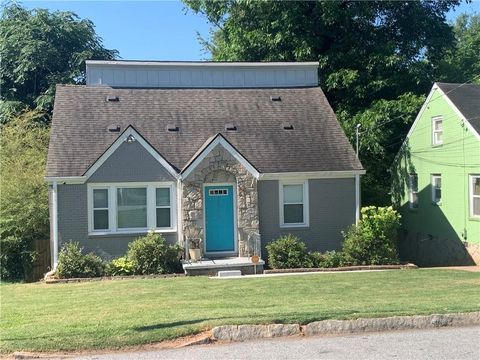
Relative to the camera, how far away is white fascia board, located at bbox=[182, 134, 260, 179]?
17.4m

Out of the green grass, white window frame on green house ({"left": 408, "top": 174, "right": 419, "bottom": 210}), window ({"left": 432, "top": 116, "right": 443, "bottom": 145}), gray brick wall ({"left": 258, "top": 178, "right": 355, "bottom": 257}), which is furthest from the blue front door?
white window frame on green house ({"left": 408, "top": 174, "right": 419, "bottom": 210})

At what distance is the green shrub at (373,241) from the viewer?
17.5 m

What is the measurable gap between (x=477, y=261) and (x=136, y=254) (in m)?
12.1

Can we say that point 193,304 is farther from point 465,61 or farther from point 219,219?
point 465,61

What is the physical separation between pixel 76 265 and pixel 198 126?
6.33m

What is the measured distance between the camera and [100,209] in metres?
17.4

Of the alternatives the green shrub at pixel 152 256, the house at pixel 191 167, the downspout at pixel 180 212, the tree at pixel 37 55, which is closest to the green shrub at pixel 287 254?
the house at pixel 191 167

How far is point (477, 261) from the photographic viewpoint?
20109mm

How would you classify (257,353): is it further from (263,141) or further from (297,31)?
(297,31)

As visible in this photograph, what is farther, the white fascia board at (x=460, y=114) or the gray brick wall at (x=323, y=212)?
the white fascia board at (x=460, y=114)

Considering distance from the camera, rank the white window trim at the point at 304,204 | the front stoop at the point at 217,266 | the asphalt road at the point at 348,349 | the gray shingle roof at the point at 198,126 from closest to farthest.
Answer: the asphalt road at the point at 348,349 < the front stoop at the point at 217,266 < the gray shingle roof at the point at 198,126 < the white window trim at the point at 304,204

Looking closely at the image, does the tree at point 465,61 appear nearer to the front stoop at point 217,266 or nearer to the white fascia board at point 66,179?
the front stoop at point 217,266

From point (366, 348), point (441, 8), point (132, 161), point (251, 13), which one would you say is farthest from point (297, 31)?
point (366, 348)

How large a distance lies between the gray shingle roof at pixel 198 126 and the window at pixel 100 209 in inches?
37.3
